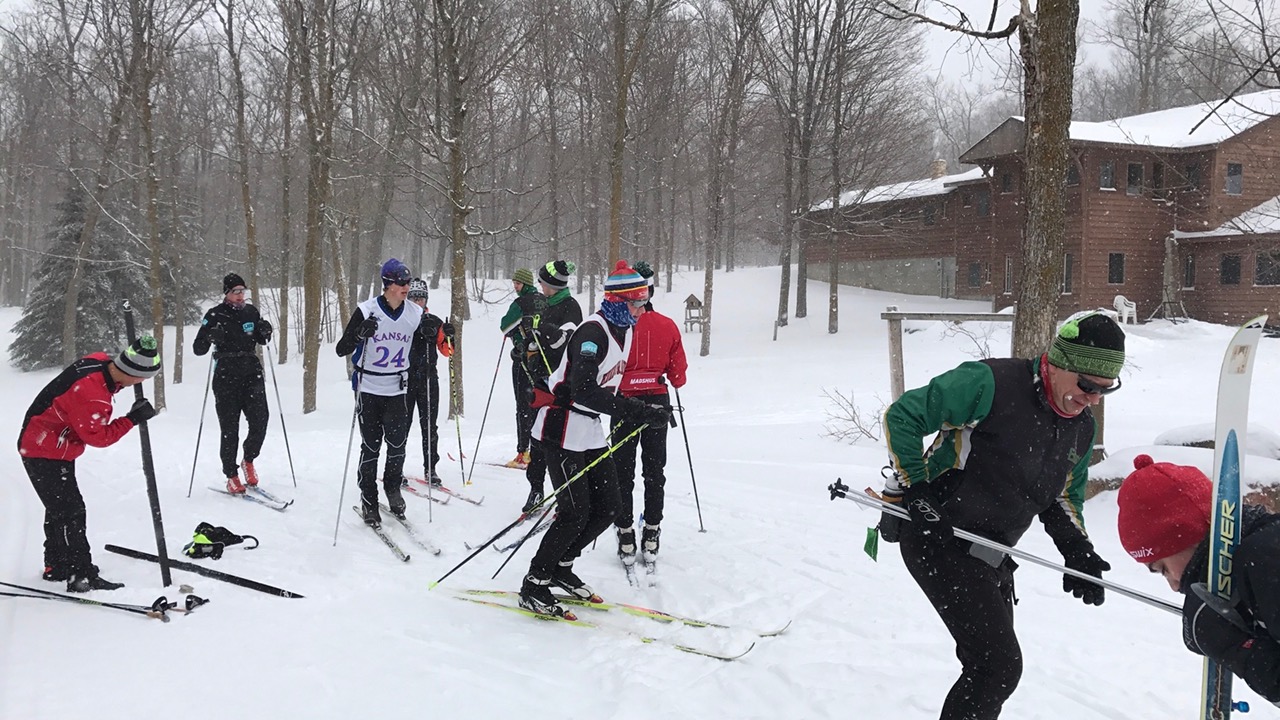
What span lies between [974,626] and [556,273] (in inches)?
187

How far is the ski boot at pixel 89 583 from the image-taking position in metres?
4.77

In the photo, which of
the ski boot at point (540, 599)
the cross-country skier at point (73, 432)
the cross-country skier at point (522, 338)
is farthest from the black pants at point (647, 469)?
the cross-country skier at point (73, 432)

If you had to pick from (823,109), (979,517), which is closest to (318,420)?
(979,517)

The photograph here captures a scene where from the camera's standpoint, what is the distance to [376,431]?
21.0 ft

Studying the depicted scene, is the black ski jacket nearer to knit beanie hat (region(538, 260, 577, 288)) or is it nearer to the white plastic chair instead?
knit beanie hat (region(538, 260, 577, 288))

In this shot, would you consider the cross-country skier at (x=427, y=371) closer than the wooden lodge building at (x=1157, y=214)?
Yes

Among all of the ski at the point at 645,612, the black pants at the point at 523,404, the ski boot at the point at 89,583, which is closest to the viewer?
the ski at the point at 645,612

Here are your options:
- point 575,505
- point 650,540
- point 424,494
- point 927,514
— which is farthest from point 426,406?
point 927,514

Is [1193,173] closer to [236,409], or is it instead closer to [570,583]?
[570,583]

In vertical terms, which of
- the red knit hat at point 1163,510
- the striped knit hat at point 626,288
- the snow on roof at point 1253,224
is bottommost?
the red knit hat at point 1163,510

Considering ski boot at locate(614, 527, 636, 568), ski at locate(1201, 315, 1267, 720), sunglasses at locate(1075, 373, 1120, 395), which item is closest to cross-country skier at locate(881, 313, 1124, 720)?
sunglasses at locate(1075, 373, 1120, 395)

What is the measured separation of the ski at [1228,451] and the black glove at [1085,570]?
607 mm

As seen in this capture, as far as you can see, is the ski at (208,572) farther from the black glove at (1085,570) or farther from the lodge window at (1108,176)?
the lodge window at (1108,176)

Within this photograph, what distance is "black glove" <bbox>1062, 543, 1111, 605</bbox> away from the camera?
9.93ft
